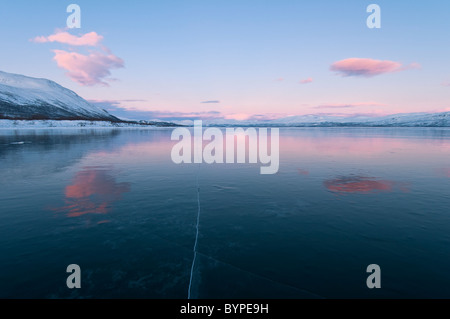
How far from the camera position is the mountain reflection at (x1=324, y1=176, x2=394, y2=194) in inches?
510

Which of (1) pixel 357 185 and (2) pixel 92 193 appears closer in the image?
(2) pixel 92 193

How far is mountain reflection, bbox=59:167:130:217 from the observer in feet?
33.6

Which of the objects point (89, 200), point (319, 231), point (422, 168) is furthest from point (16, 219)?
point (422, 168)

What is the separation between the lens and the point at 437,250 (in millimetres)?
7016

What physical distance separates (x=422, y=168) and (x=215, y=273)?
21573mm

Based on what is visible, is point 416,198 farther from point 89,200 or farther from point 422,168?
point 89,200

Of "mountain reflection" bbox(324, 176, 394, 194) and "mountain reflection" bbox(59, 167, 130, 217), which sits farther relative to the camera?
"mountain reflection" bbox(324, 176, 394, 194)

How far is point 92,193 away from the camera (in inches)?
486

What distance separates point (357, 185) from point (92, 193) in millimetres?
15689

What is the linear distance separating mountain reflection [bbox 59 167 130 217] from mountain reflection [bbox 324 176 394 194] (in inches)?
482

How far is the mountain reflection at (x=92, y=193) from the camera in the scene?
33.6 feet

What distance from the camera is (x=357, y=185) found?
13.9m

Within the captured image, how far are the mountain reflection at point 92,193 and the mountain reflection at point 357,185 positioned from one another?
12.3 metres

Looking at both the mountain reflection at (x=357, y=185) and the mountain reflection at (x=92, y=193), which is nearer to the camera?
A: the mountain reflection at (x=92, y=193)
